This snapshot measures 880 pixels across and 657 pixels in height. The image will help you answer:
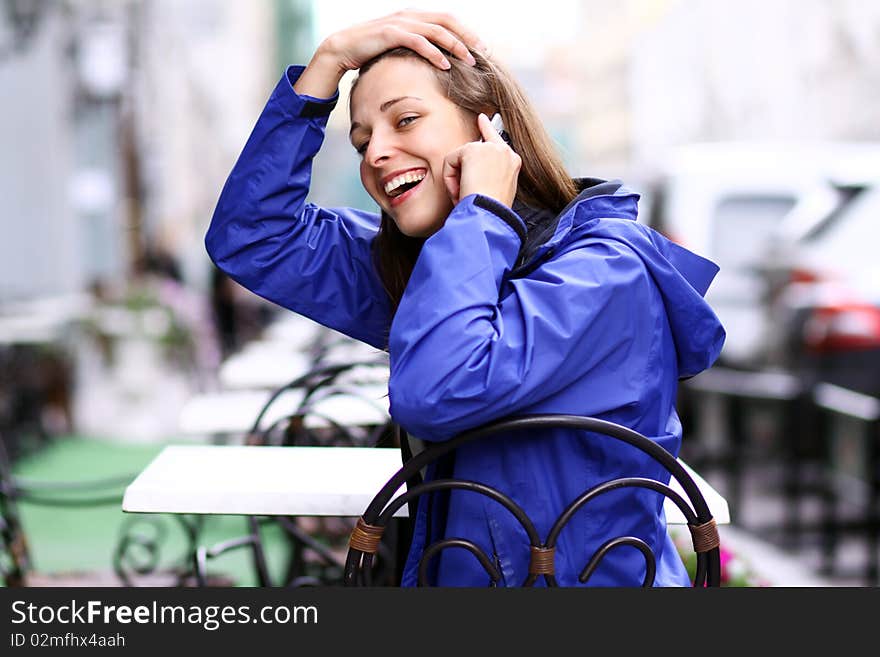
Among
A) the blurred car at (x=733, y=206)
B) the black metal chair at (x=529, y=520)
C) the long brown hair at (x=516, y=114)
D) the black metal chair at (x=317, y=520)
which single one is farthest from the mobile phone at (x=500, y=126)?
the blurred car at (x=733, y=206)

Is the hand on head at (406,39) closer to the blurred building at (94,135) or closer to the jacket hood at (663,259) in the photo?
the jacket hood at (663,259)

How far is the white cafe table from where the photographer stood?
1.81 meters

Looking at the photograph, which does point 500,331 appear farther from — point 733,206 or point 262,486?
point 733,206

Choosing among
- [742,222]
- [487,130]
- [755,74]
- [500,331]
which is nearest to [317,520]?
[487,130]

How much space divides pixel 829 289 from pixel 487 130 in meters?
4.90

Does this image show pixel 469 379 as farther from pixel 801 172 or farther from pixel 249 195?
pixel 801 172

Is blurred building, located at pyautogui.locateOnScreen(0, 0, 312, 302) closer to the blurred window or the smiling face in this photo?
the blurred window

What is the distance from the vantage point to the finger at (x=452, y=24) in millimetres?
1859

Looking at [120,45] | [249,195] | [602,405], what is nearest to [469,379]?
[602,405]

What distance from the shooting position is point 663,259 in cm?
162

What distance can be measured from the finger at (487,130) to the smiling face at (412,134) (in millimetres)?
45

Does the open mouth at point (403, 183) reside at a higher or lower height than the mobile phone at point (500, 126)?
lower

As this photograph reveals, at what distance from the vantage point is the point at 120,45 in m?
11.5

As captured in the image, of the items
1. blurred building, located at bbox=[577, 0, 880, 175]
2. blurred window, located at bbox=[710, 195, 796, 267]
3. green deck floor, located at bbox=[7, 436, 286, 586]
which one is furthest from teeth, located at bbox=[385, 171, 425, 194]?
blurred building, located at bbox=[577, 0, 880, 175]
